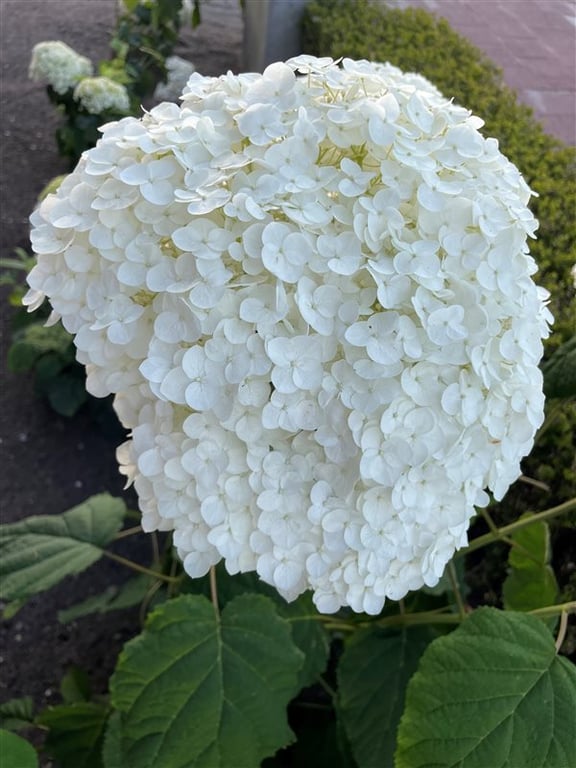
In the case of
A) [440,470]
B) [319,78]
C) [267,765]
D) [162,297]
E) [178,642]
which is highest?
[319,78]

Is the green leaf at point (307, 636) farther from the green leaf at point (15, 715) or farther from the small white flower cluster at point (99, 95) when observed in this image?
the small white flower cluster at point (99, 95)

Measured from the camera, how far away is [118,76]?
2631 millimetres

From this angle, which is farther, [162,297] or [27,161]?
[27,161]

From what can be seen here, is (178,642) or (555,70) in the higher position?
(555,70)

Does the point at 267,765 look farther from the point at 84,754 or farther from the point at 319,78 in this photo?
the point at 319,78

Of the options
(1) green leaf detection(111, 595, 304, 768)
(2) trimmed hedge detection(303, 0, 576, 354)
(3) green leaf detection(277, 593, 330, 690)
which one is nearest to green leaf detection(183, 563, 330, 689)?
(3) green leaf detection(277, 593, 330, 690)

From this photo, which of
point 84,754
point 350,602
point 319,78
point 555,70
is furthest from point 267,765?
point 555,70

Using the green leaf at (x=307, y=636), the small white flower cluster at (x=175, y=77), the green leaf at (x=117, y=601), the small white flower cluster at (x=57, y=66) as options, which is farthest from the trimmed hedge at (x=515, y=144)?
the small white flower cluster at (x=175, y=77)

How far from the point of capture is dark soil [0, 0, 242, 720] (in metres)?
1.61

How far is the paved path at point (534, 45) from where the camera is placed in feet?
4.39

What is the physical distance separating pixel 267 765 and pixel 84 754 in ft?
1.01

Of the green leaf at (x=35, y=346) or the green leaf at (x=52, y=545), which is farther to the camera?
the green leaf at (x=35, y=346)

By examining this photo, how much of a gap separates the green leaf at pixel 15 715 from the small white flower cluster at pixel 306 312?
2.65 feet

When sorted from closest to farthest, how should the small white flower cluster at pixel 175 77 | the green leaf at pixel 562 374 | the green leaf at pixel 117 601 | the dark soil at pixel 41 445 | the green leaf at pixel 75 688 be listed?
the green leaf at pixel 562 374, the green leaf at pixel 117 601, the green leaf at pixel 75 688, the dark soil at pixel 41 445, the small white flower cluster at pixel 175 77
